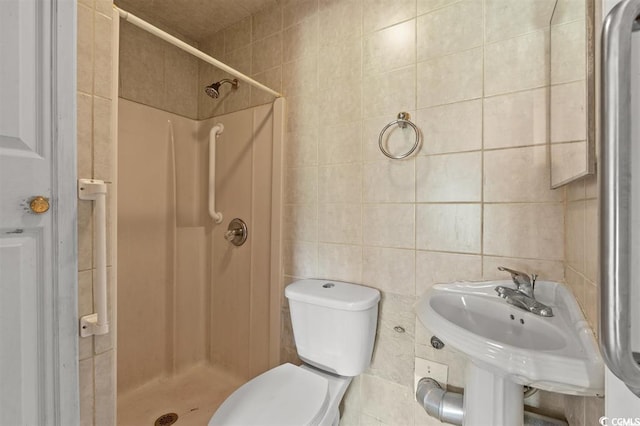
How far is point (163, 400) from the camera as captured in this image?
1.64m

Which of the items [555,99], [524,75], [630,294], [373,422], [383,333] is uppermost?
[524,75]

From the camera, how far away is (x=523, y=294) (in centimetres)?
90

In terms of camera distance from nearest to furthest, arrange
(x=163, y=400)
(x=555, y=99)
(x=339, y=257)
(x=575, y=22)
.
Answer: (x=575, y=22), (x=555, y=99), (x=339, y=257), (x=163, y=400)

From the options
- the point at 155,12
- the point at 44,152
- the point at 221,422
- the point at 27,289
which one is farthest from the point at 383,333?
the point at 155,12

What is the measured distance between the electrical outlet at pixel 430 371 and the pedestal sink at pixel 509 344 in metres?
0.21

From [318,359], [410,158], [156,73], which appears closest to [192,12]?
[156,73]

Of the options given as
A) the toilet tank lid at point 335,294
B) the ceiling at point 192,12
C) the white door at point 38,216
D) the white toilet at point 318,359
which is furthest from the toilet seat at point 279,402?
the ceiling at point 192,12

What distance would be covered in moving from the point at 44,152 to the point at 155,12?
140cm

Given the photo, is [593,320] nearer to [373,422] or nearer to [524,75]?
[524,75]

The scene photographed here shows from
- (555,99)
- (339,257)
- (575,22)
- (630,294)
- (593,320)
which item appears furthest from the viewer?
(339,257)

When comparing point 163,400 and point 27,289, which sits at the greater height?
point 27,289

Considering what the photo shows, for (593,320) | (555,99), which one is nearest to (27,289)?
(593,320)

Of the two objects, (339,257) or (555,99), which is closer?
(555,99)

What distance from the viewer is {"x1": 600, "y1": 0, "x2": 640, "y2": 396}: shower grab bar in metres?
0.26
